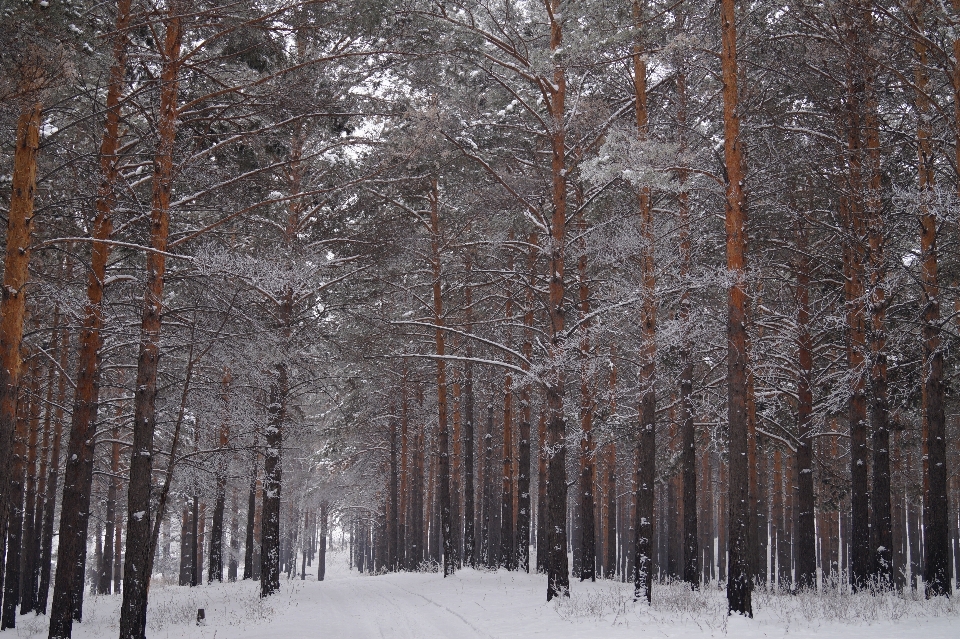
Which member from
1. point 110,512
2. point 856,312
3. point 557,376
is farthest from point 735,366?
point 110,512

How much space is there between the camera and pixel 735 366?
1002cm

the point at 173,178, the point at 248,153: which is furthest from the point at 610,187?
the point at 173,178

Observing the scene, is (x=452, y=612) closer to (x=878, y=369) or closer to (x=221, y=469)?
(x=221, y=469)

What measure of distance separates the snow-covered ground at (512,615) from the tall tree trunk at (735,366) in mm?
643

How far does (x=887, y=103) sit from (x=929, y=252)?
13.2 feet

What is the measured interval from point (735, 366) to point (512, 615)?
5.87 metres

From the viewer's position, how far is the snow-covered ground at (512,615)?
867 centimetres

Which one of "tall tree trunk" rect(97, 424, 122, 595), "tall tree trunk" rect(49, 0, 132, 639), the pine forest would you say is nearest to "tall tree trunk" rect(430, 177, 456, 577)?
the pine forest

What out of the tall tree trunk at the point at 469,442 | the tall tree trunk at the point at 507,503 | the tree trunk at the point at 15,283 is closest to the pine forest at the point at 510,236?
the tree trunk at the point at 15,283

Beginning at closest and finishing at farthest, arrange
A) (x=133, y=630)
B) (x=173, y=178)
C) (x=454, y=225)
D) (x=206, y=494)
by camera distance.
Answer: (x=133, y=630) → (x=173, y=178) → (x=206, y=494) → (x=454, y=225)

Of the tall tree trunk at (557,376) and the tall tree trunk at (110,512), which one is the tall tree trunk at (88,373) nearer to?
the tall tree trunk at (557,376)

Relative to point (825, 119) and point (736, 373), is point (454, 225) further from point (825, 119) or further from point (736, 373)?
point (736, 373)

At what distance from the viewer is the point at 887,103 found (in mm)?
13523

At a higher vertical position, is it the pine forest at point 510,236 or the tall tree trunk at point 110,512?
the pine forest at point 510,236
